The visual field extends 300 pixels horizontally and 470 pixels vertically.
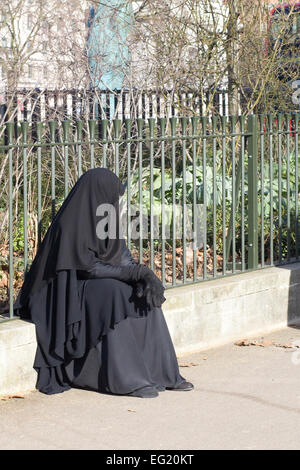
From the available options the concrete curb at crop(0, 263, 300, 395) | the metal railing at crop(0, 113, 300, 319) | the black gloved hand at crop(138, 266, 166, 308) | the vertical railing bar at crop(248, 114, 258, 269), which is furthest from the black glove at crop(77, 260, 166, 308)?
the vertical railing bar at crop(248, 114, 258, 269)

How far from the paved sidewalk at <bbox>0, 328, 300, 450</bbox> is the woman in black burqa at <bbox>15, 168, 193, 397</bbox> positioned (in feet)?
0.39

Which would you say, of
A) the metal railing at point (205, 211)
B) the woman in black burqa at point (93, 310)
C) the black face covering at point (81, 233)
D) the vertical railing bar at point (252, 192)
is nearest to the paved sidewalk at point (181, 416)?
the woman in black burqa at point (93, 310)

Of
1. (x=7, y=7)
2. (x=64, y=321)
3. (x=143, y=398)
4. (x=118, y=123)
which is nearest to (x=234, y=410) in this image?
(x=143, y=398)

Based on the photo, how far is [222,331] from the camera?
6863 mm

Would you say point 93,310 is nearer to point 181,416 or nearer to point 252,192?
point 181,416

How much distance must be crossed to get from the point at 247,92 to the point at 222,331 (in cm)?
513

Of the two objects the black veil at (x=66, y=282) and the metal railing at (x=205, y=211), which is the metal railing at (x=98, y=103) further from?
the black veil at (x=66, y=282)

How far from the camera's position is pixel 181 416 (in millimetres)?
5121

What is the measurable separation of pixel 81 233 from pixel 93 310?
45 cm

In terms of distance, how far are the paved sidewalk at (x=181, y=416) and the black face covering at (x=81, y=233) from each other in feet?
2.35

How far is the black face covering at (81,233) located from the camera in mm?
5578

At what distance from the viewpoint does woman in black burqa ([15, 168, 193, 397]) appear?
18.3 feet

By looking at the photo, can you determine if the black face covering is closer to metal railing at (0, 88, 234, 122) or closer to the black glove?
the black glove
